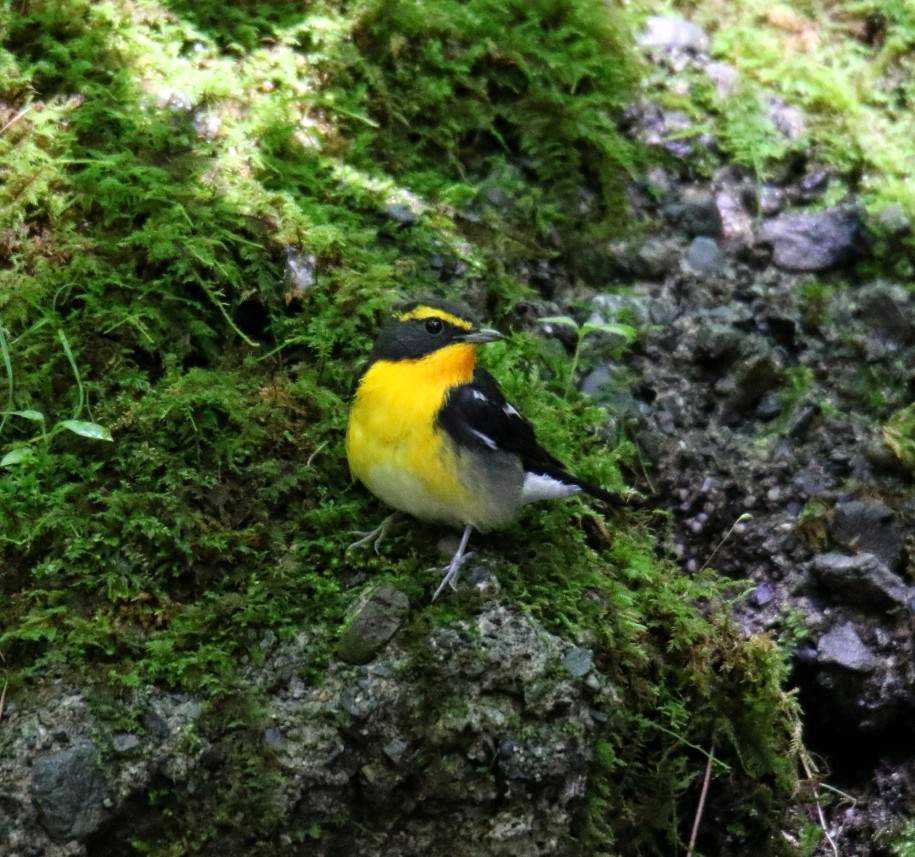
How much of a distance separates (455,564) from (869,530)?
2.27 meters

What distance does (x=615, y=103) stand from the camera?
691 centimetres

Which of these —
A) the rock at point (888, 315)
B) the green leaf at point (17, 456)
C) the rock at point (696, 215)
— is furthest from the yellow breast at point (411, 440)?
the rock at point (888, 315)

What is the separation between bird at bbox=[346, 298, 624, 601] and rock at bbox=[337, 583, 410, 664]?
15 cm

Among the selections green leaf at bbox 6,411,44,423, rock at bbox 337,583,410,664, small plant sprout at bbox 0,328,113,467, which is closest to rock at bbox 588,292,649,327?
rock at bbox 337,583,410,664

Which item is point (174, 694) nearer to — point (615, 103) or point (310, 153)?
point (310, 153)

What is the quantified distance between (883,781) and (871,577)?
90 cm

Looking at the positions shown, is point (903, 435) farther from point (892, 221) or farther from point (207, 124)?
point (207, 124)

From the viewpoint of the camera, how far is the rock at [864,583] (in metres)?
5.08

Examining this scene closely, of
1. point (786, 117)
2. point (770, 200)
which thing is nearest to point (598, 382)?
point (770, 200)

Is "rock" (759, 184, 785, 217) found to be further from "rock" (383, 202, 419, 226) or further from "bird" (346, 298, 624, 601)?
"bird" (346, 298, 624, 601)

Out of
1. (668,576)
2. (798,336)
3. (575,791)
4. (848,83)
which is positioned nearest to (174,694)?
(575,791)

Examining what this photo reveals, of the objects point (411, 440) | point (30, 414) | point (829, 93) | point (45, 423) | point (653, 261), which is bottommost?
point (45, 423)

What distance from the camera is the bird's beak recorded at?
4352mm

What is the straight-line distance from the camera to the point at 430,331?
4.40m
